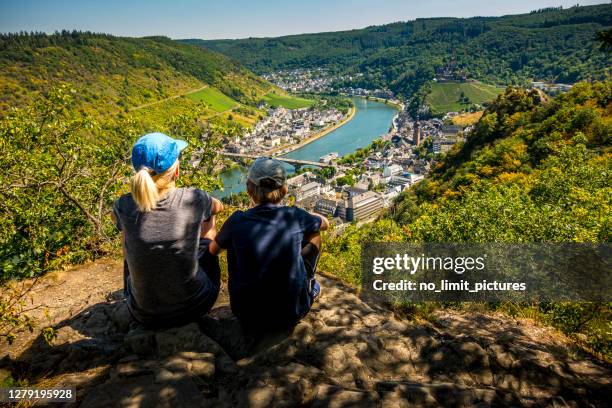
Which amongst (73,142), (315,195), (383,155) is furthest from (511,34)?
(73,142)

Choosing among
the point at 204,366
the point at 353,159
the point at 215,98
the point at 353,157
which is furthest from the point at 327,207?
the point at 215,98

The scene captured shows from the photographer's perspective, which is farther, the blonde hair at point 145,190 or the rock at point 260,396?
the blonde hair at point 145,190

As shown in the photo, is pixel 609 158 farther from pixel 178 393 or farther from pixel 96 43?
pixel 96 43

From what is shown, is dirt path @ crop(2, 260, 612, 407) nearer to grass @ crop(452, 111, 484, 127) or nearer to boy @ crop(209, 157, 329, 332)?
boy @ crop(209, 157, 329, 332)

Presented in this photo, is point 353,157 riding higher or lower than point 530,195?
lower

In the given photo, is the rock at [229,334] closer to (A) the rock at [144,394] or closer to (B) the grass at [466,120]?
(A) the rock at [144,394]

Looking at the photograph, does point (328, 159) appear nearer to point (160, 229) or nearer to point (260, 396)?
point (160, 229)

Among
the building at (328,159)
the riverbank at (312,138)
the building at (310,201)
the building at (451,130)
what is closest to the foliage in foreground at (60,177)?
the building at (310,201)
